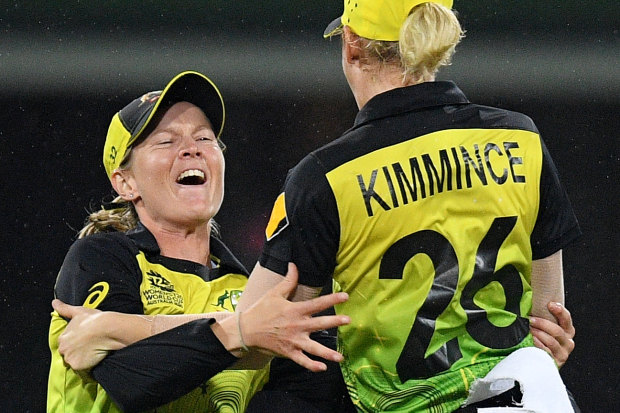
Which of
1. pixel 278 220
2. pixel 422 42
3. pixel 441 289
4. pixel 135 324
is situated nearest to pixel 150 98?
pixel 135 324

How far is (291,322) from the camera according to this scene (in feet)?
5.66

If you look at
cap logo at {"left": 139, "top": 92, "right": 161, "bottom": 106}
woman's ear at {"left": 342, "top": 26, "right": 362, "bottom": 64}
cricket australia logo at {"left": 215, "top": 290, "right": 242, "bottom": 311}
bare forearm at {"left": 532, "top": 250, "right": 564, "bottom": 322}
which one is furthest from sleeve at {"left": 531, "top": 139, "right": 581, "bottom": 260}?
cap logo at {"left": 139, "top": 92, "right": 161, "bottom": 106}

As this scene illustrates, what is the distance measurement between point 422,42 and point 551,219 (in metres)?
0.40

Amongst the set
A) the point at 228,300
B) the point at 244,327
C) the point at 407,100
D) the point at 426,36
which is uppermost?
the point at 426,36

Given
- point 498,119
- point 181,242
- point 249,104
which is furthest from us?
point 249,104

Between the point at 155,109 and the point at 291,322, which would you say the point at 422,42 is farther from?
the point at 155,109

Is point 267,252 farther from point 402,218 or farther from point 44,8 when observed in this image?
point 44,8

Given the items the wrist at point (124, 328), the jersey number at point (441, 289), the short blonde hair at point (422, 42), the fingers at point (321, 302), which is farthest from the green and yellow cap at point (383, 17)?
the wrist at point (124, 328)

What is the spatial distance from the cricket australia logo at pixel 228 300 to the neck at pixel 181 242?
129 millimetres

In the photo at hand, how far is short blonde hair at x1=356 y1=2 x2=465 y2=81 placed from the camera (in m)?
1.74

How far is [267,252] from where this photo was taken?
1.78 meters

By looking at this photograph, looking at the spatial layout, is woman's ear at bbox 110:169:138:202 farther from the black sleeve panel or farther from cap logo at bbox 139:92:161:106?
the black sleeve panel

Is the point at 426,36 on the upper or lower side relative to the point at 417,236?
upper

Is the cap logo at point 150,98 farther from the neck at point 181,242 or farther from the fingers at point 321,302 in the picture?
the fingers at point 321,302
